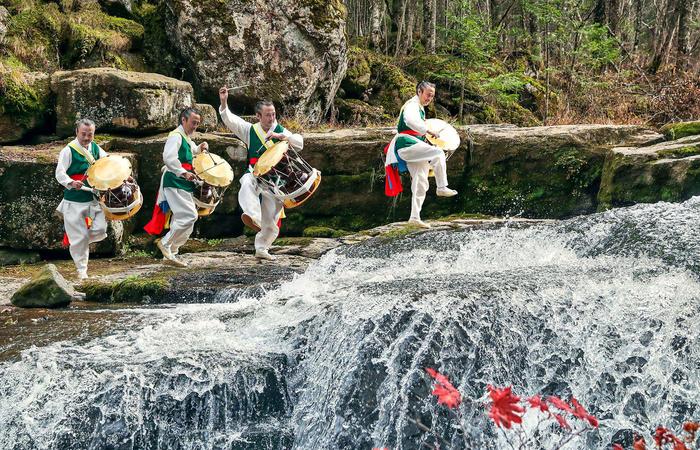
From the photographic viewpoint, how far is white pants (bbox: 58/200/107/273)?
8.57m

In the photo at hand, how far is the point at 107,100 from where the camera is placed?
11.1 metres

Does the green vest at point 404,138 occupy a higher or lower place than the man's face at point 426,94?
lower

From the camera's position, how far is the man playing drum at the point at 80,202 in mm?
8367

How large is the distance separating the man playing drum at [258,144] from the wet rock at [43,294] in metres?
2.55

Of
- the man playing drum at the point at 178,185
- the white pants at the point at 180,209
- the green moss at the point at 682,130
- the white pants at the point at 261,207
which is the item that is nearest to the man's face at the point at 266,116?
the white pants at the point at 261,207

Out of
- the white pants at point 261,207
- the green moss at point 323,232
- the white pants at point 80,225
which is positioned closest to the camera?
the white pants at point 80,225

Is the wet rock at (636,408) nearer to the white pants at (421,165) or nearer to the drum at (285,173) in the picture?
the drum at (285,173)

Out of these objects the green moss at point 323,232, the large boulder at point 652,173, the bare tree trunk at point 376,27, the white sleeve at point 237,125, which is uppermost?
the bare tree trunk at point 376,27

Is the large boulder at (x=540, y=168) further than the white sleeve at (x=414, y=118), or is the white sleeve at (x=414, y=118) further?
the large boulder at (x=540, y=168)

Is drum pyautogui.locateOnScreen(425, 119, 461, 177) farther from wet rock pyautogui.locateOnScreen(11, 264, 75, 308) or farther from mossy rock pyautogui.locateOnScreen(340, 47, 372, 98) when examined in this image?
mossy rock pyautogui.locateOnScreen(340, 47, 372, 98)

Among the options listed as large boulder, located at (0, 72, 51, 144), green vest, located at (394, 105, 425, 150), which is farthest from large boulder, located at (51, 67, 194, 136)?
green vest, located at (394, 105, 425, 150)

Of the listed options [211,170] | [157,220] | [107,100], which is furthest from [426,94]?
[107,100]

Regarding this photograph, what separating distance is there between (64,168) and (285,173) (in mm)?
2516

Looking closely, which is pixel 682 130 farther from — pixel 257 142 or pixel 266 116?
pixel 257 142
